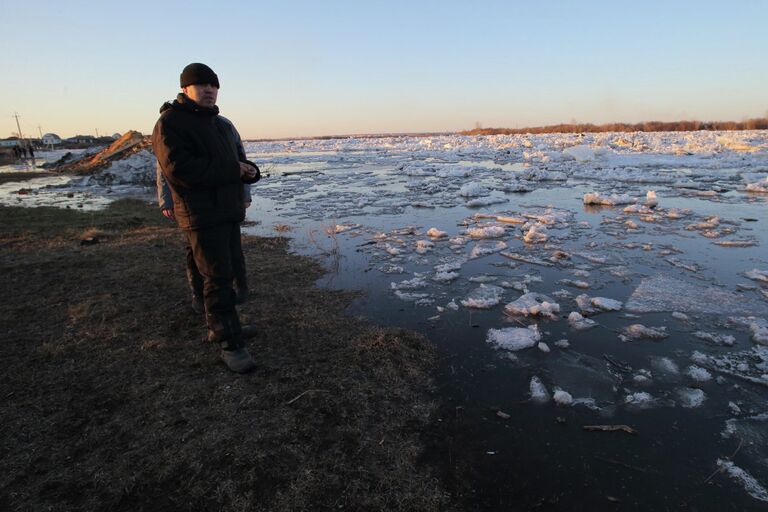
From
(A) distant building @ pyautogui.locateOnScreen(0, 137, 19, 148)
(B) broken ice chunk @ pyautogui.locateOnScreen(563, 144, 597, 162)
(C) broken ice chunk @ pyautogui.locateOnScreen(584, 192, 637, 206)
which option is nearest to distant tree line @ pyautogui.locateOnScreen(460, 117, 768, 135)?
(B) broken ice chunk @ pyautogui.locateOnScreen(563, 144, 597, 162)

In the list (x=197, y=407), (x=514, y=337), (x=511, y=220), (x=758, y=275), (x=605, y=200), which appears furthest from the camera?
(x=605, y=200)

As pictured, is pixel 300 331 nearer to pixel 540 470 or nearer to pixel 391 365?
pixel 391 365

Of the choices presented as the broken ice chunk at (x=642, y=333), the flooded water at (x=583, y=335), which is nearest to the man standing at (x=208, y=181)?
the flooded water at (x=583, y=335)

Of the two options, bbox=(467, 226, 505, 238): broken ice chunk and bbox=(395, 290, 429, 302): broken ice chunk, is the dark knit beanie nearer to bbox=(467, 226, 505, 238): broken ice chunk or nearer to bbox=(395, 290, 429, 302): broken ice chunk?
bbox=(395, 290, 429, 302): broken ice chunk

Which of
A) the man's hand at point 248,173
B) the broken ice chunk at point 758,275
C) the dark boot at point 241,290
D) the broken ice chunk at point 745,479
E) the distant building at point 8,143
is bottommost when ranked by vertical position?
the broken ice chunk at point 745,479

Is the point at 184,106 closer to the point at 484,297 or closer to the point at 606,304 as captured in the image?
the point at 484,297

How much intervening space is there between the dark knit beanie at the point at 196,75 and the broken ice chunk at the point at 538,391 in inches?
116

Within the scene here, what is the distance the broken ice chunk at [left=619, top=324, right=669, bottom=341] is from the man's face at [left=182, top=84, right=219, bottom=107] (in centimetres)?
366

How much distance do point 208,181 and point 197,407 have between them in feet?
4.66

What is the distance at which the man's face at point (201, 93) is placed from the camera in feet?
8.78

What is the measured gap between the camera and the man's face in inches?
105

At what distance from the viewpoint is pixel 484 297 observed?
4391mm

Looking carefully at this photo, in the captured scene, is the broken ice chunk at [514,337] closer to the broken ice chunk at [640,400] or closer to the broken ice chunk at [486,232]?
the broken ice chunk at [640,400]

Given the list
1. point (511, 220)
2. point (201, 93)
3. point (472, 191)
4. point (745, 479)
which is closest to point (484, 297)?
point (745, 479)
